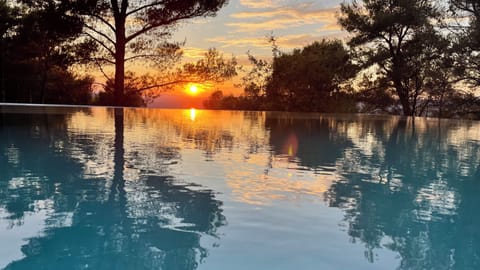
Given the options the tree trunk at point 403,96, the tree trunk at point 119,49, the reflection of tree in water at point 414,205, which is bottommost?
the reflection of tree in water at point 414,205

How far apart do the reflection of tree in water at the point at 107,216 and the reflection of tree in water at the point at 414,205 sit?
0.70 metres

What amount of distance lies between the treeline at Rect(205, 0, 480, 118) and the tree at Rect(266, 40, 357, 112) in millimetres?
43

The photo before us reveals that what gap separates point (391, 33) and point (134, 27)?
9972 millimetres

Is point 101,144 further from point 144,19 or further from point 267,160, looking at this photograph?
point 144,19

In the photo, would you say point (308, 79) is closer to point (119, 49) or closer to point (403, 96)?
point (403, 96)

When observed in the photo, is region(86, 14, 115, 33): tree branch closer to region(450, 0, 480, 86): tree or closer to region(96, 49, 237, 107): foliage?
region(96, 49, 237, 107): foliage

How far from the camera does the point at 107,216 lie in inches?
77.5

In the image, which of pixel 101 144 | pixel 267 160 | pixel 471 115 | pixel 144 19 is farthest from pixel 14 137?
pixel 471 115

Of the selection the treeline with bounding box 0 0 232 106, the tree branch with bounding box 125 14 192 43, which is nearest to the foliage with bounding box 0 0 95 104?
the treeline with bounding box 0 0 232 106

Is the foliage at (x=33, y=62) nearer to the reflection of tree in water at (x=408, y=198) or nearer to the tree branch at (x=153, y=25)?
the tree branch at (x=153, y=25)

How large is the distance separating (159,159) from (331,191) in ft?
4.94

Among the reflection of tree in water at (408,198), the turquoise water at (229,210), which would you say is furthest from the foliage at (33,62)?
the reflection of tree in water at (408,198)

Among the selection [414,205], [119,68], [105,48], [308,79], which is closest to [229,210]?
[414,205]

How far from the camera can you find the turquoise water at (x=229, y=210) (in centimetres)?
158
